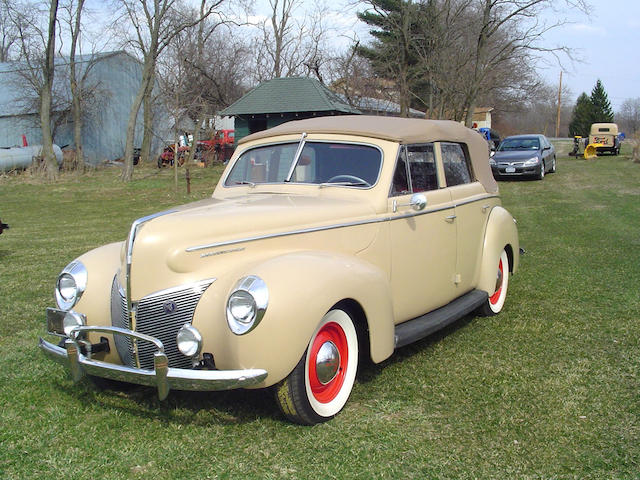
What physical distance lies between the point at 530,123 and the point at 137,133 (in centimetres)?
5419

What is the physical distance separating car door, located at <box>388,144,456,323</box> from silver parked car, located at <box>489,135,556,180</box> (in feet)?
49.5

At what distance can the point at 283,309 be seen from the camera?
2971 mm

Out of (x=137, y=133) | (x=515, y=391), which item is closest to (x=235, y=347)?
(x=515, y=391)

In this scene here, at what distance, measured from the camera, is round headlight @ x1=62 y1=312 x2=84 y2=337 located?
3439mm

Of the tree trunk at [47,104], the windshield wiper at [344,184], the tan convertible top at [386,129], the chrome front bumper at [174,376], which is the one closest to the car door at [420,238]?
the tan convertible top at [386,129]

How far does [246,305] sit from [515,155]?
17936mm

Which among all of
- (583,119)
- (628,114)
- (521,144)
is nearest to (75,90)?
(521,144)

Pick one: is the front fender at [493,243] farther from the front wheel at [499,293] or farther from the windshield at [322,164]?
the windshield at [322,164]

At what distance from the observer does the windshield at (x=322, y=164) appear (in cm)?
425

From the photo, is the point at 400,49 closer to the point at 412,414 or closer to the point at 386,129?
the point at 386,129

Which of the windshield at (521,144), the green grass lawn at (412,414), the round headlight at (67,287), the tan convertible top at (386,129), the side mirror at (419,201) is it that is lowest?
the green grass lawn at (412,414)

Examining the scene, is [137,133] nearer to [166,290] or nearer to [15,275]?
[15,275]

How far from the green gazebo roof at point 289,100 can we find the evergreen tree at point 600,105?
1527 inches

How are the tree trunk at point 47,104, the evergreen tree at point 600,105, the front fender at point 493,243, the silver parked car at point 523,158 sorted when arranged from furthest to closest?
the evergreen tree at point 600,105 < the tree trunk at point 47,104 < the silver parked car at point 523,158 < the front fender at point 493,243
